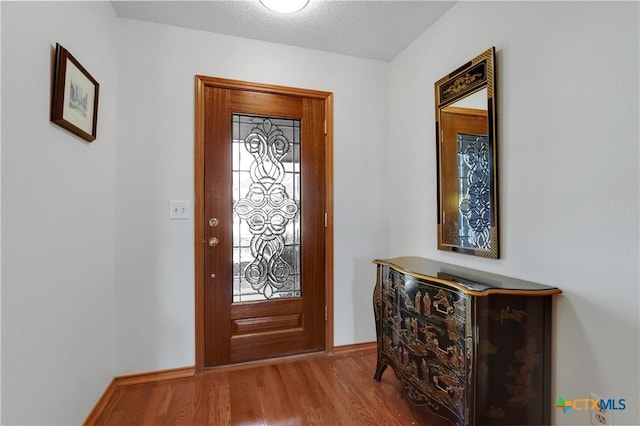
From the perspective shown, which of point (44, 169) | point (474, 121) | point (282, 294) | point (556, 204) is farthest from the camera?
point (282, 294)

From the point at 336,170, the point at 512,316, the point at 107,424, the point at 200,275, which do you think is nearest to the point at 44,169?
the point at 200,275

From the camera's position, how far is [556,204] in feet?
4.41

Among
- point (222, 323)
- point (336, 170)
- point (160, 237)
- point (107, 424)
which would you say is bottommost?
point (107, 424)

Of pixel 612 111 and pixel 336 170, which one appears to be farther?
pixel 336 170

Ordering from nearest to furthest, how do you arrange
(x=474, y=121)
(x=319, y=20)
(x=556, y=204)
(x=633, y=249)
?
(x=633, y=249)
(x=556, y=204)
(x=474, y=121)
(x=319, y=20)

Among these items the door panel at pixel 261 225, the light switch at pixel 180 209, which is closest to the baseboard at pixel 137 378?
the door panel at pixel 261 225

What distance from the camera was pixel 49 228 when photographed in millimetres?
1242

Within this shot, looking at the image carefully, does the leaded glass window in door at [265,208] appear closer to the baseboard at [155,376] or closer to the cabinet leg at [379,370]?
the baseboard at [155,376]

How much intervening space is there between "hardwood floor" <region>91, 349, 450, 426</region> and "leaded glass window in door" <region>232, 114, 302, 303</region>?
55 centimetres

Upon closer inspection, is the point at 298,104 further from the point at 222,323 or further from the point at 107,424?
the point at 107,424

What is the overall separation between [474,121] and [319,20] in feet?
4.05

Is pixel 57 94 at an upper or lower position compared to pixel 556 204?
upper

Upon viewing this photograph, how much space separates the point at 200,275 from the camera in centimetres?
213

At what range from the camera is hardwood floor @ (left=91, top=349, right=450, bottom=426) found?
5.40ft
